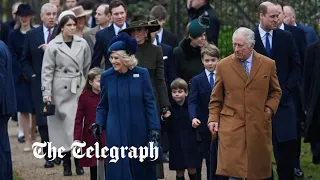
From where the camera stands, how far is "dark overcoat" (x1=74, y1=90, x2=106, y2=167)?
13781 millimetres

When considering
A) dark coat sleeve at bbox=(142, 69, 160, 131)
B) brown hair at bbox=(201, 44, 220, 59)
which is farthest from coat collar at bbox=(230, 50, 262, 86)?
brown hair at bbox=(201, 44, 220, 59)

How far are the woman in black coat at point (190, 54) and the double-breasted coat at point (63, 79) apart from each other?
69.7 inches

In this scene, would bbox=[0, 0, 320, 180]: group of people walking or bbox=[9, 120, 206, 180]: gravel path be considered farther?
bbox=[9, 120, 206, 180]: gravel path

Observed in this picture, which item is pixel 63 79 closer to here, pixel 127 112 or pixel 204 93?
pixel 204 93

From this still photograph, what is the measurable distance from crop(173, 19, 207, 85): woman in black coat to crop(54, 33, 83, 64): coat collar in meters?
1.78

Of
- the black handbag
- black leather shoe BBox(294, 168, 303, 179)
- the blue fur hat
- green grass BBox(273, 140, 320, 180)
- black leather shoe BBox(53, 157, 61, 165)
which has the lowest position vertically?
green grass BBox(273, 140, 320, 180)

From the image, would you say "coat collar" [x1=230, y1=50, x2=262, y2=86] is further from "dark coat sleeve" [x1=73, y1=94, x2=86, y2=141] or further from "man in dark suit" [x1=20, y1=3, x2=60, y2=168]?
"man in dark suit" [x1=20, y1=3, x2=60, y2=168]

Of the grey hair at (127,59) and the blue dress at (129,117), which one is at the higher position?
the grey hair at (127,59)

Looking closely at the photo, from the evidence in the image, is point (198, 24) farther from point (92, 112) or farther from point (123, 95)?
point (123, 95)

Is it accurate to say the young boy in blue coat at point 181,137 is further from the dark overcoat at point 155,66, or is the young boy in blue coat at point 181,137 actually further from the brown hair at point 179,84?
the dark overcoat at point 155,66

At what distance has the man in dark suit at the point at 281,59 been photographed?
13547 mm

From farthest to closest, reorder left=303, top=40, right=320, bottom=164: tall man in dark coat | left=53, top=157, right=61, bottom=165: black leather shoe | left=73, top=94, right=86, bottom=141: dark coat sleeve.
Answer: left=53, top=157, right=61, bottom=165: black leather shoe
left=303, top=40, right=320, bottom=164: tall man in dark coat
left=73, top=94, right=86, bottom=141: dark coat sleeve

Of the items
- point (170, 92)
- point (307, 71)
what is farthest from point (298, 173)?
point (170, 92)

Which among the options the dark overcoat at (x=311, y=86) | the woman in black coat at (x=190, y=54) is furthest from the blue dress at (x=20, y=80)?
the dark overcoat at (x=311, y=86)
